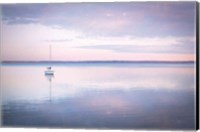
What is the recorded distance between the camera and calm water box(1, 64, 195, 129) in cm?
357

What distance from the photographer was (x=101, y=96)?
11.9ft

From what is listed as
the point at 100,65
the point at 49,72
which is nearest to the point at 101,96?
the point at 100,65

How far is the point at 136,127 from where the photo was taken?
360 centimetres

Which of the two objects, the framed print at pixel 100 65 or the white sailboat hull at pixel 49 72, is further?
the white sailboat hull at pixel 49 72

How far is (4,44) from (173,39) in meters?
1.68

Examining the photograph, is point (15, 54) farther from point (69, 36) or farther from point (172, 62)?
point (172, 62)

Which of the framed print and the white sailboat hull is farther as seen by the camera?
the white sailboat hull

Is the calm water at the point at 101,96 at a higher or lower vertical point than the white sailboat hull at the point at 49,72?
lower

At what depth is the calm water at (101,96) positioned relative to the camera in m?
3.57

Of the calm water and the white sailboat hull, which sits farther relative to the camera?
the white sailboat hull

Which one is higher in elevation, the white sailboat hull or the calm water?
the white sailboat hull

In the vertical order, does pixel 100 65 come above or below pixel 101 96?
above

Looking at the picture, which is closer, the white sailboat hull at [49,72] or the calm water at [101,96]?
the calm water at [101,96]

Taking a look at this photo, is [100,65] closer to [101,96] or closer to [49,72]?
[101,96]
